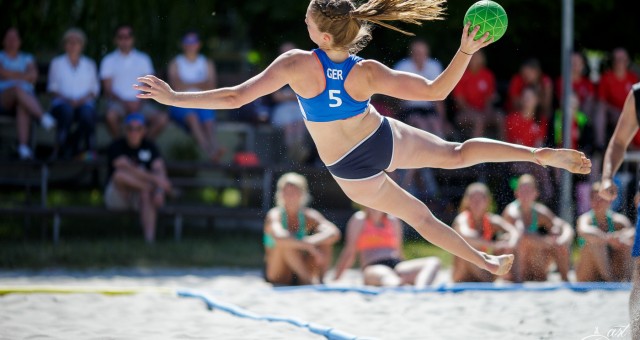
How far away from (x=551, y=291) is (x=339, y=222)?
316 cm

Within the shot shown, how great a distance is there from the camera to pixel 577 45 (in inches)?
519

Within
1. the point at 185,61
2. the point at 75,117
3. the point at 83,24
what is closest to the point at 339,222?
the point at 185,61

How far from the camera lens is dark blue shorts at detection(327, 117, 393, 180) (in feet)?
17.6

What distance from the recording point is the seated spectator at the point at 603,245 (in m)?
8.55

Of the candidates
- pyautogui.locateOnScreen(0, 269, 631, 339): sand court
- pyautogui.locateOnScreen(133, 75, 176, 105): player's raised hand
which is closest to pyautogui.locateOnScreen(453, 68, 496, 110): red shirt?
pyautogui.locateOnScreen(0, 269, 631, 339): sand court

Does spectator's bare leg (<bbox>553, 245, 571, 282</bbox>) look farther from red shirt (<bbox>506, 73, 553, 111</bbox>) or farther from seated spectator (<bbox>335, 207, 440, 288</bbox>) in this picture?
red shirt (<bbox>506, 73, 553, 111</bbox>)

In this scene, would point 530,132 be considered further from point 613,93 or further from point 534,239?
point 613,93

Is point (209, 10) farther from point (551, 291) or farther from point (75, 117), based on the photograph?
point (551, 291)

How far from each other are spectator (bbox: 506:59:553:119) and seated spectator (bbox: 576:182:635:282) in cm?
192

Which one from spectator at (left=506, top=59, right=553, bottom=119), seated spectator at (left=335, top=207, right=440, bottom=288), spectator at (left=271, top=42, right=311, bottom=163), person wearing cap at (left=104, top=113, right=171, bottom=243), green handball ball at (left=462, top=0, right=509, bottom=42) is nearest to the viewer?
green handball ball at (left=462, top=0, right=509, bottom=42)

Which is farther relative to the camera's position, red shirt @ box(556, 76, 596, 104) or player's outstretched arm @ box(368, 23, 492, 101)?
red shirt @ box(556, 76, 596, 104)

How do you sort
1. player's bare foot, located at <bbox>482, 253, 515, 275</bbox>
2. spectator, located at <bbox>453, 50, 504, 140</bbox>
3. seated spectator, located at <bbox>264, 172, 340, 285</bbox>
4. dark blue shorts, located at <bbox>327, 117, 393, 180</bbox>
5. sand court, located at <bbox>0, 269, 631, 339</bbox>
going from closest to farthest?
dark blue shorts, located at <bbox>327, 117, 393, 180</bbox> < player's bare foot, located at <bbox>482, 253, 515, 275</bbox> < sand court, located at <bbox>0, 269, 631, 339</bbox> < seated spectator, located at <bbox>264, 172, 340, 285</bbox> < spectator, located at <bbox>453, 50, 504, 140</bbox>

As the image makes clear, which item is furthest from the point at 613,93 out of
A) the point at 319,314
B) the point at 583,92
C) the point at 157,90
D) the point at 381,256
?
the point at 157,90

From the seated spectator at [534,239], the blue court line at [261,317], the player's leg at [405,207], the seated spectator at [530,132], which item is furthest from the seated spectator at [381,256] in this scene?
the player's leg at [405,207]
